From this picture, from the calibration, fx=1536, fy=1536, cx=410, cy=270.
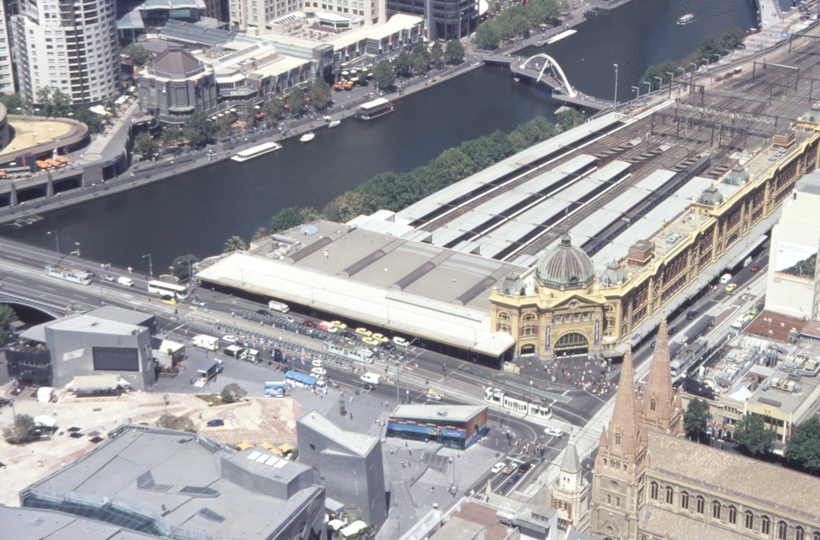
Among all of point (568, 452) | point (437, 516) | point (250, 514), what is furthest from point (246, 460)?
point (568, 452)

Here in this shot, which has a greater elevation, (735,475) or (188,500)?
(735,475)

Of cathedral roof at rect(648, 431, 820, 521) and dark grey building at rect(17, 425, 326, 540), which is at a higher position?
cathedral roof at rect(648, 431, 820, 521)

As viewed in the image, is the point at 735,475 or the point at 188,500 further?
the point at 188,500

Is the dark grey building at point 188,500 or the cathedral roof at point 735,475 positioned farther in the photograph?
the cathedral roof at point 735,475

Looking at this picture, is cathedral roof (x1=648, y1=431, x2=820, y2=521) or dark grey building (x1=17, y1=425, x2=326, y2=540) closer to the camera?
dark grey building (x1=17, y1=425, x2=326, y2=540)

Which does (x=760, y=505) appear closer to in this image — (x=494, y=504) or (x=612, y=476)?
(x=612, y=476)

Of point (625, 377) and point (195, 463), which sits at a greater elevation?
point (625, 377)

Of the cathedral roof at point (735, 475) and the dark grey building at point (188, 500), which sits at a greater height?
the cathedral roof at point (735, 475)

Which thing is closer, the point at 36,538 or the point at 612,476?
the point at 36,538
